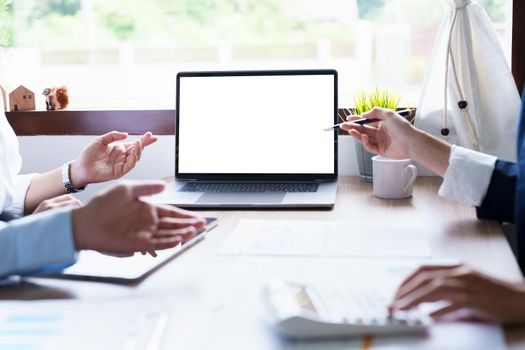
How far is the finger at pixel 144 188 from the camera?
1.01 metres

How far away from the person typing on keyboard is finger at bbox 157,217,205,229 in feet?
1.22

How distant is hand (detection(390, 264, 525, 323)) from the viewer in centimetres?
82

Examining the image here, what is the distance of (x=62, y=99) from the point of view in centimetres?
203

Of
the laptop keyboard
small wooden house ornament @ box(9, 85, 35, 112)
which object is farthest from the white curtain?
small wooden house ornament @ box(9, 85, 35, 112)

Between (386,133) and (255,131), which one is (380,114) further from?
(255,131)

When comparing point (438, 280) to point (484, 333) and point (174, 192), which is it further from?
point (174, 192)

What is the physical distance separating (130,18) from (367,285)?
142 centimetres

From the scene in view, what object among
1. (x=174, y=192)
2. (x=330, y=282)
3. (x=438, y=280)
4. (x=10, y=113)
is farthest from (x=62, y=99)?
(x=438, y=280)

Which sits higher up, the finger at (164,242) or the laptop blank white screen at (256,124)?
the laptop blank white screen at (256,124)

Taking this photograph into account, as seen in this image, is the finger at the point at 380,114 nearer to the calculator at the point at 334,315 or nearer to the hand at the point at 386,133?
the hand at the point at 386,133

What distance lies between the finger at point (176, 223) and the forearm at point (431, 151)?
1.69 feet

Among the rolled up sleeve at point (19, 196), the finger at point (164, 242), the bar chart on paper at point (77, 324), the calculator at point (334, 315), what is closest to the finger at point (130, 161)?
the rolled up sleeve at point (19, 196)

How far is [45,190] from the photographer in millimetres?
1624

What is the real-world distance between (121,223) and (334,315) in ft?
1.19
